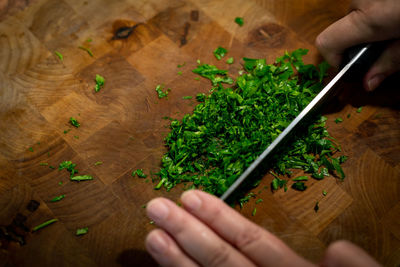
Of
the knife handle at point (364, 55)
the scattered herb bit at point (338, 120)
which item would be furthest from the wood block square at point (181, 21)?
the scattered herb bit at point (338, 120)

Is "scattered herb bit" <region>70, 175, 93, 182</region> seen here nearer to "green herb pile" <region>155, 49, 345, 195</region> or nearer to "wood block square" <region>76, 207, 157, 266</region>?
"wood block square" <region>76, 207, 157, 266</region>

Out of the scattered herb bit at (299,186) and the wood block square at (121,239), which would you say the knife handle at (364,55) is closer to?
the scattered herb bit at (299,186)

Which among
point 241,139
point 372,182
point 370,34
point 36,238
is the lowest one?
point 36,238

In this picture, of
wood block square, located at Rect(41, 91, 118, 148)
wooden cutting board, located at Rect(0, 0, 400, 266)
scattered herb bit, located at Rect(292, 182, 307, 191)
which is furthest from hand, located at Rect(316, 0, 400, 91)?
wood block square, located at Rect(41, 91, 118, 148)

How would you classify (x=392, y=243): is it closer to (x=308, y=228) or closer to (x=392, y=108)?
(x=308, y=228)

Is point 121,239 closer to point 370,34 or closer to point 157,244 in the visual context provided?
point 157,244

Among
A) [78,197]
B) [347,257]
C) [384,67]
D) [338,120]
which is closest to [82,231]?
[78,197]

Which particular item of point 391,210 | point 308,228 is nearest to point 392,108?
point 391,210
